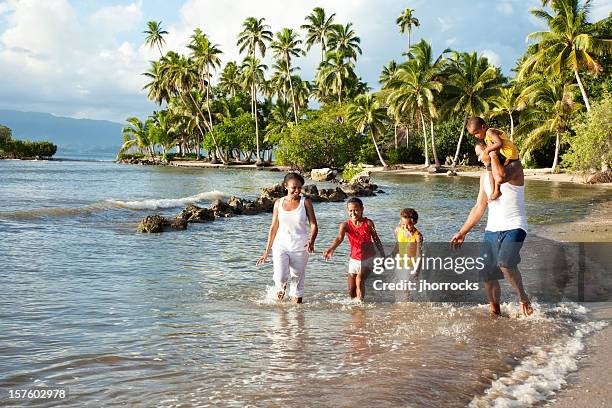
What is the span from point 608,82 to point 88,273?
4101cm

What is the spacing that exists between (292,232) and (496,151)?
8.25ft

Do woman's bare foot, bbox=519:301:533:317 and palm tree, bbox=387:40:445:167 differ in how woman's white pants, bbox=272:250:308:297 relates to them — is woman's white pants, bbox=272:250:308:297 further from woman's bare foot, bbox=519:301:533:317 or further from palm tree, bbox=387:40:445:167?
palm tree, bbox=387:40:445:167

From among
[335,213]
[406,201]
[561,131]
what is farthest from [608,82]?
[335,213]

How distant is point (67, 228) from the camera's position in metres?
16.6

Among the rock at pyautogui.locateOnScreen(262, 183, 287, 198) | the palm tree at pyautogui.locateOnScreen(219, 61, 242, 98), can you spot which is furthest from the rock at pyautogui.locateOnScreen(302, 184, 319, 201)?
the palm tree at pyautogui.locateOnScreen(219, 61, 242, 98)

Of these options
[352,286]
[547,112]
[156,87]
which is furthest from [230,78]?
[352,286]

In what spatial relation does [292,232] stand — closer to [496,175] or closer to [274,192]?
[496,175]

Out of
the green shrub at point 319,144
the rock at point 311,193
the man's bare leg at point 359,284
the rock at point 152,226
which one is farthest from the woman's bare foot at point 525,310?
the green shrub at point 319,144

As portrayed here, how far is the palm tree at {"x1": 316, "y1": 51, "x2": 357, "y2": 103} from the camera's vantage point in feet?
233

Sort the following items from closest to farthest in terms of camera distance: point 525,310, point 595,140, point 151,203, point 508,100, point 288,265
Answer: point 525,310, point 288,265, point 151,203, point 595,140, point 508,100

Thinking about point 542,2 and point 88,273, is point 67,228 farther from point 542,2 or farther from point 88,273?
point 542,2

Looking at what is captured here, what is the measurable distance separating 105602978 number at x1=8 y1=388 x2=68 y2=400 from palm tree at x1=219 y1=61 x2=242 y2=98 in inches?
3519

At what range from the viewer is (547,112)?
44.9 m

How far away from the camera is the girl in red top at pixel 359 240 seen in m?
7.04
